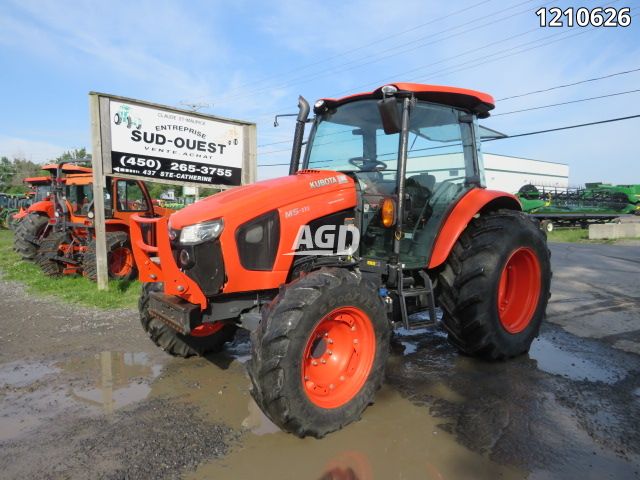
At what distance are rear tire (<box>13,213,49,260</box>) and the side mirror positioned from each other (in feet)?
30.9

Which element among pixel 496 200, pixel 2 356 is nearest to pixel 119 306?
pixel 2 356

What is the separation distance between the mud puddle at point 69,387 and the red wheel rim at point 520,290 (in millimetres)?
3270

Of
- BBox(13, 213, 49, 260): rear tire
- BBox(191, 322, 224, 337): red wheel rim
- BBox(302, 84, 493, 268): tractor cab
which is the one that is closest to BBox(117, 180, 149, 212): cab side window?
BBox(13, 213, 49, 260): rear tire

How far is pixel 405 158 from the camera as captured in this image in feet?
11.8

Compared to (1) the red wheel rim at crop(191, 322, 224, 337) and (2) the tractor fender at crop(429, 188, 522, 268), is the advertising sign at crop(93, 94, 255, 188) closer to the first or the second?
(1) the red wheel rim at crop(191, 322, 224, 337)

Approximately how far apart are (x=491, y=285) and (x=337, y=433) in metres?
1.79

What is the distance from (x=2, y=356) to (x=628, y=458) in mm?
5150

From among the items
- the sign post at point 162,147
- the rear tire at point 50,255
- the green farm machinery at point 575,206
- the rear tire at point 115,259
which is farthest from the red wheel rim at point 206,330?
the green farm machinery at point 575,206

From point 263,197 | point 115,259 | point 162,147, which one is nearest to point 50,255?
point 115,259

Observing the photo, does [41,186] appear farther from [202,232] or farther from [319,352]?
[319,352]

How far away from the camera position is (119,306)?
6527 mm

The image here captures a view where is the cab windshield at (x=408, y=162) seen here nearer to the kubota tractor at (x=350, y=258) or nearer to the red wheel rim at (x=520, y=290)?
the kubota tractor at (x=350, y=258)

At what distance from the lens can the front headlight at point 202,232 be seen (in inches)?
121

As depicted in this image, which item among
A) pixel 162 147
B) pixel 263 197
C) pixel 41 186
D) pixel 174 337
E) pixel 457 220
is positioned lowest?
pixel 174 337
